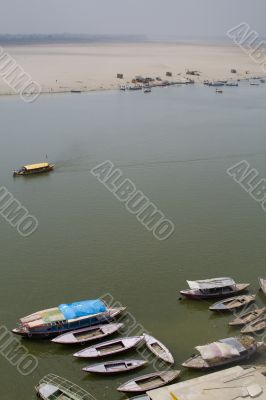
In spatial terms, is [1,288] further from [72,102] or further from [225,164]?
[72,102]

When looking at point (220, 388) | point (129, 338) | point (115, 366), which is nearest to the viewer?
point (220, 388)

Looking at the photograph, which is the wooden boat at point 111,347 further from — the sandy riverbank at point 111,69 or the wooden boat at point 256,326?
the sandy riverbank at point 111,69

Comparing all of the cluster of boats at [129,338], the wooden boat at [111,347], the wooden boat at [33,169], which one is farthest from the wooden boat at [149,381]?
the wooden boat at [33,169]

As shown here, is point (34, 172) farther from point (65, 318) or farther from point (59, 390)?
point (59, 390)

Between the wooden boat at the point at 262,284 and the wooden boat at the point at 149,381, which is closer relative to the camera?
the wooden boat at the point at 149,381

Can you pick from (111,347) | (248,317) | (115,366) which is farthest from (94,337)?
(248,317)

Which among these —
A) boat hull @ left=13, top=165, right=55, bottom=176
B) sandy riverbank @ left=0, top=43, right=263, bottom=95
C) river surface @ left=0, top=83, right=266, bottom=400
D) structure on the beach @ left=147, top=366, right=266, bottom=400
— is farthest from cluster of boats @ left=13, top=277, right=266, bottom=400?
sandy riverbank @ left=0, top=43, right=263, bottom=95
